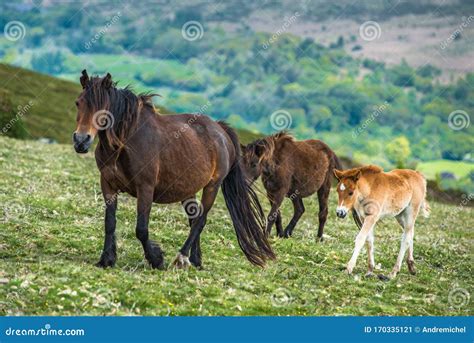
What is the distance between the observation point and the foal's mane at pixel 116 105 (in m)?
12.3

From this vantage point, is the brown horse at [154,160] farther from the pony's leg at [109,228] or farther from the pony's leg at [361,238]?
the pony's leg at [361,238]

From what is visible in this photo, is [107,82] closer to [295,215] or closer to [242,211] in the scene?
[242,211]

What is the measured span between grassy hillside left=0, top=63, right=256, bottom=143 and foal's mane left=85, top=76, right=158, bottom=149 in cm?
6363

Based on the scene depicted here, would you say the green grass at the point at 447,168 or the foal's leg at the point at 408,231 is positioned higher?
the green grass at the point at 447,168

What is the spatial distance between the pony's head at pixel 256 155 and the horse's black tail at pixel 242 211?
420 cm

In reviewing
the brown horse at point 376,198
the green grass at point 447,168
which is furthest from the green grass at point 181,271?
the green grass at point 447,168

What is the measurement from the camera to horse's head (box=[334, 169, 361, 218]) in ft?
47.5

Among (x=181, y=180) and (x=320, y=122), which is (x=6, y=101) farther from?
(x=320, y=122)

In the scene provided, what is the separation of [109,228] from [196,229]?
6.37 feet

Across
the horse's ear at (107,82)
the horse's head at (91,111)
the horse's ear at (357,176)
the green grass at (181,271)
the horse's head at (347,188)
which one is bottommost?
the green grass at (181,271)

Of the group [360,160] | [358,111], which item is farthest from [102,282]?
[358,111]

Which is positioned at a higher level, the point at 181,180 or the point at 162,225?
the point at 181,180

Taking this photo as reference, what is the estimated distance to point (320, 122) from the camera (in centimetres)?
12131

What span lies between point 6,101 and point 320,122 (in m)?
77.1
